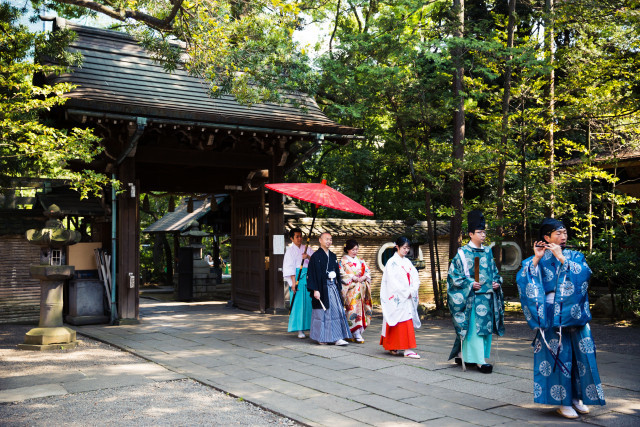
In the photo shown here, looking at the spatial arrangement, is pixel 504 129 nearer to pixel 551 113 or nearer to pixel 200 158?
pixel 551 113

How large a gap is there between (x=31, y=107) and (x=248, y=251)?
19.3 feet

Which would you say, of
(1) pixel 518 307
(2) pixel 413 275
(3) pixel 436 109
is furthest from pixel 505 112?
(2) pixel 413 275

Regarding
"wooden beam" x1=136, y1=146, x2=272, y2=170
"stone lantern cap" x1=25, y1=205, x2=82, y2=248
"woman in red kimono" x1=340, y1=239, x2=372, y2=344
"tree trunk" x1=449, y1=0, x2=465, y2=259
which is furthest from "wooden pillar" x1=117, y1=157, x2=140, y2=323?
"tree trunk" x1=449, y1=0, x2=465, y2=259

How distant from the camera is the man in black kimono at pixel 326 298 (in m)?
8.16

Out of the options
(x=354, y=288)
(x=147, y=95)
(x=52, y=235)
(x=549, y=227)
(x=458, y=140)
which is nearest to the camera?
(x=549, y=227)

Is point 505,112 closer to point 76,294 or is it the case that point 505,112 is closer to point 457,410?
point 457,410

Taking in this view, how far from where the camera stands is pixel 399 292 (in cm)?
726

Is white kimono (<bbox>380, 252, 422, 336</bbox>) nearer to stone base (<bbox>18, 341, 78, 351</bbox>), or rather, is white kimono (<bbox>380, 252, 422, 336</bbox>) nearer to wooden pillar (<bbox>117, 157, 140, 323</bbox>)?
stone base (<bbox>18, 341, 78, 351</bbox>)

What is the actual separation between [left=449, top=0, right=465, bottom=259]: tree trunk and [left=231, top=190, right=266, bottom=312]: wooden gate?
414 cm

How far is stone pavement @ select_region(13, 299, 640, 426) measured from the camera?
4762 mm

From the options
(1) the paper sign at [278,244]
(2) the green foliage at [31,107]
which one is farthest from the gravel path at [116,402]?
(1) the paper sign at [278,244]

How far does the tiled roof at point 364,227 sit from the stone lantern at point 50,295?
224 inches

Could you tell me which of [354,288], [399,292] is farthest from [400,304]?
[354,288]

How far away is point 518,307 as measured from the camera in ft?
43.2
